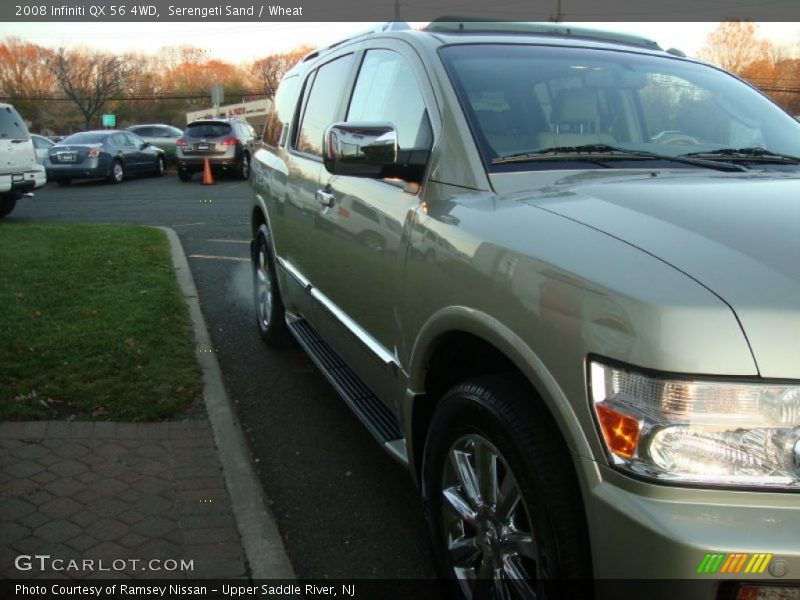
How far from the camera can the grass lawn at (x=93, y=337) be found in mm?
4355

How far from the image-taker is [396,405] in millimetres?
3029

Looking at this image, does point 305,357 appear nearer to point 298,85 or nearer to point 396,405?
point 298,85

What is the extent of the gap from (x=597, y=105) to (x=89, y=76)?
76.1 metres

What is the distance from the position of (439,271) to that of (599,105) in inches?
47.0

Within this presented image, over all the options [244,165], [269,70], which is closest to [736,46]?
[244,165]

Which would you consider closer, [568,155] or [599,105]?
[568,155]

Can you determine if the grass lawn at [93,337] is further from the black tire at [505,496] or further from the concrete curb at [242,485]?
the black tire at [505,496]

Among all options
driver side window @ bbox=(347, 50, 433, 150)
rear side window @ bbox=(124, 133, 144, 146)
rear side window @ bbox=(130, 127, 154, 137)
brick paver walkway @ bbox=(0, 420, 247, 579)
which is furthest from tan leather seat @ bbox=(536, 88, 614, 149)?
rear side window @ bbox=(130, 127, 154, 137)

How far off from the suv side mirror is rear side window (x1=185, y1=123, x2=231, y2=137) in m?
19.6

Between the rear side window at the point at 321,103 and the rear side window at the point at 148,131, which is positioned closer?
the rear side window at the point at 321,103

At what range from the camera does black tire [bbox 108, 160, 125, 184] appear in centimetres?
2127

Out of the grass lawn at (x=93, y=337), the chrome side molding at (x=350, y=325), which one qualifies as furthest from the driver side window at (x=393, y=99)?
the grass lawn at (x=93, y=337)

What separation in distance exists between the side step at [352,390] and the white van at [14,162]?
10.1 m

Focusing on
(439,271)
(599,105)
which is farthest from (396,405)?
(599,105)
